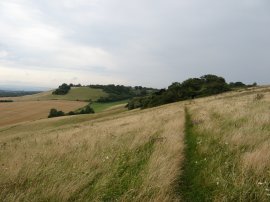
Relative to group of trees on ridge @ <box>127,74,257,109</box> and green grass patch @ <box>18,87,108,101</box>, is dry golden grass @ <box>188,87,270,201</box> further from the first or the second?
green grass patch @ <box>18,87,108,101</box>

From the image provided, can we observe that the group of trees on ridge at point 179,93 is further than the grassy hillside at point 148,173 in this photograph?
Yes

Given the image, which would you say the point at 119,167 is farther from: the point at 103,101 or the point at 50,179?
the point at 103,101

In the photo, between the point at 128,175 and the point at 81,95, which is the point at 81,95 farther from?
the point at 128,175

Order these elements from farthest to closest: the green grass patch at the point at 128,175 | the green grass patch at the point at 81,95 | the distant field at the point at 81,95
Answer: the distant field at the point at 81,95
the green grass patch at the point at 81,95
the green grass patch at the point at 128,175

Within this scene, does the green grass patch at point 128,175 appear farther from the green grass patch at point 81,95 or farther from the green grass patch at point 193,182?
the green grass patch at point 81,95

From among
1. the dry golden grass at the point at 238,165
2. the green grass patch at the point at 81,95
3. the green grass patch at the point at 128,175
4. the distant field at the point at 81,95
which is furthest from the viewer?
the distant field at the point at 81,95

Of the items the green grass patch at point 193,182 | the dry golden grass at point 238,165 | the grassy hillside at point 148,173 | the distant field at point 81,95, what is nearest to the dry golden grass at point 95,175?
the grassy hillside at point 148,173

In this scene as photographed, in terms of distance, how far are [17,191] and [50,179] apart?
800 millimetres

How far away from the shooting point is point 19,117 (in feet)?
262

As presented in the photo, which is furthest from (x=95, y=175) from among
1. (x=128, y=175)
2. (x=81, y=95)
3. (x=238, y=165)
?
(x=81, y=95)

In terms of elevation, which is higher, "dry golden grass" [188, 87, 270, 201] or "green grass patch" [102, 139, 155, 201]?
"dry golden grass" [188, 87, 270, 201]

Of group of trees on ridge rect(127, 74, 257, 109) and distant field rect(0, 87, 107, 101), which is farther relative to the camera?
distant field rect(0, 87, 107, 101)

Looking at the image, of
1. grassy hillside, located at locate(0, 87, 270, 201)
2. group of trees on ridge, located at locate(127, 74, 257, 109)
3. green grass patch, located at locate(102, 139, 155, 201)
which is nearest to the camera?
grassy hillside, located at locate(0, 87, 270, 201)

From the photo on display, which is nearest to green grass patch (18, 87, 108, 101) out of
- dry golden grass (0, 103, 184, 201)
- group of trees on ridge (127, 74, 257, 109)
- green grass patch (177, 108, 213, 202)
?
group of trees on ridge (127, 74, 257, 109)
